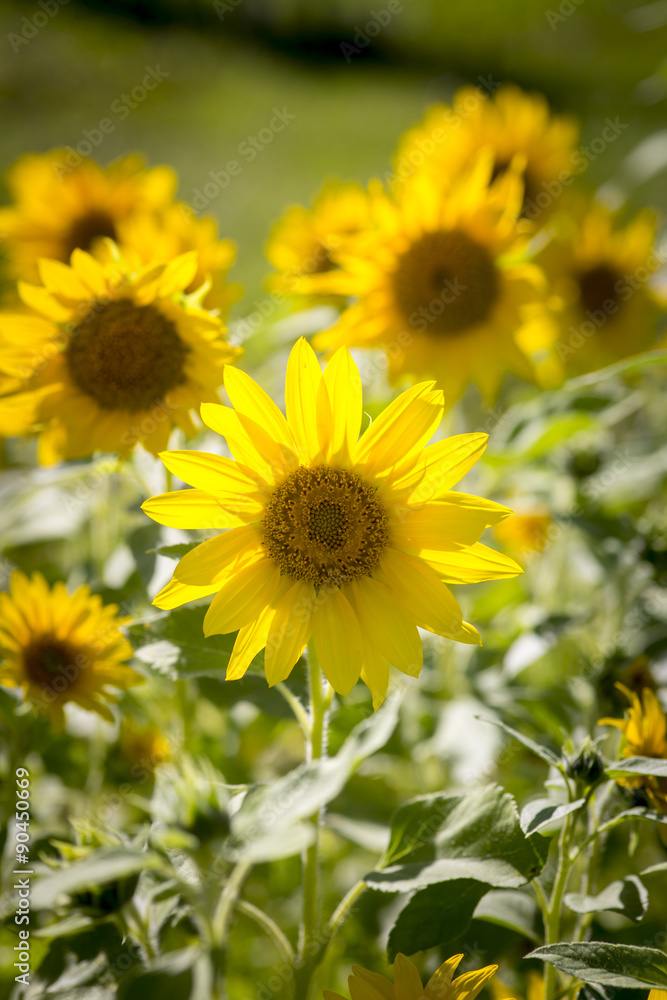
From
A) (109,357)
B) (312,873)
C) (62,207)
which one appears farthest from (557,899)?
(62,207)

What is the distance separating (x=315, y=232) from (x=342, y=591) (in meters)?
0.95

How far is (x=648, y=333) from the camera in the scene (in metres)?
1.53

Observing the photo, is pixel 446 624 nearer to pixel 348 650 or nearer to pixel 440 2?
pixel 348 650

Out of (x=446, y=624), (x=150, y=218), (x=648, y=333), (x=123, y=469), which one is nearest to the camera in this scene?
(x=446, y=624)

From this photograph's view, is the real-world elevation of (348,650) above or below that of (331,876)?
above

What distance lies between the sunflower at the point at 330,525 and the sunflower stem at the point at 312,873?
45mm

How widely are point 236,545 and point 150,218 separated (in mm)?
660

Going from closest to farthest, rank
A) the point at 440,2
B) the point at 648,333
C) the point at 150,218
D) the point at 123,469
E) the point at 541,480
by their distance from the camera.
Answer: the point at 123,469 → the point at 150,218 → the point at 541,480 → the point at 648,333 → the point at 440,2

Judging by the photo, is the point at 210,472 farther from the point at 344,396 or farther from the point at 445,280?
the point at 445,280

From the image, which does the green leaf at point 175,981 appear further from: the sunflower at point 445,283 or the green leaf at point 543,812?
the sunflower at point 445,283

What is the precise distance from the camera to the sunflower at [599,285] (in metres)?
1.52

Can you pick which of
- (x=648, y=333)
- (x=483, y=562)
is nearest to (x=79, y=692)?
(x=483, y=562)

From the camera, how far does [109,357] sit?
0.87m

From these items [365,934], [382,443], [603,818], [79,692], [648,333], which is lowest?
[365,934]
